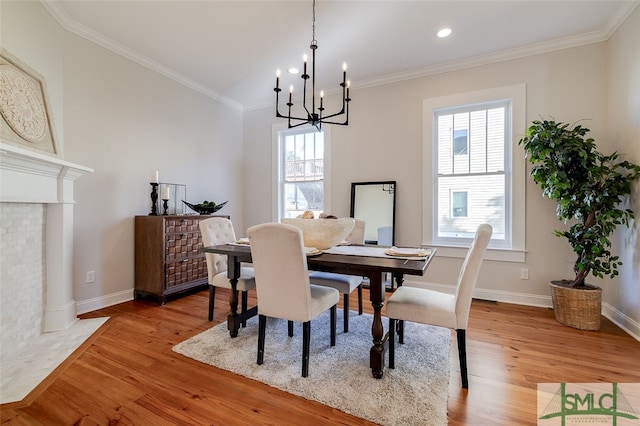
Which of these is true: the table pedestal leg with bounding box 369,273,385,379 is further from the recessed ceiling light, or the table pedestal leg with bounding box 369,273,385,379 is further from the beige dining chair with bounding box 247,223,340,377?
the recessed ceiling light

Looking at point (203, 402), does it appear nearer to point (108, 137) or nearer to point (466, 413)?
point (466, 413)

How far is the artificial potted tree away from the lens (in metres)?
2.45

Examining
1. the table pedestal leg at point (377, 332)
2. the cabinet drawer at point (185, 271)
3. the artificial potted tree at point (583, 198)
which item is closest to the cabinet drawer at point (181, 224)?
the cabinet drawer at point (185, 271)

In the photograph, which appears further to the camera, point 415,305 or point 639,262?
point 639,262

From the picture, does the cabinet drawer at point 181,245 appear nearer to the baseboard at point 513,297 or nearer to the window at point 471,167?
the window at point 471,167

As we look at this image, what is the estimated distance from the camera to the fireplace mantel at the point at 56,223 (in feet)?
7.18

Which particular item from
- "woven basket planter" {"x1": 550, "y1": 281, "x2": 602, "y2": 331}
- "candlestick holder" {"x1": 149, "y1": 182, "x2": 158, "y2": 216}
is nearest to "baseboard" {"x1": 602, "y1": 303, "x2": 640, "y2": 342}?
"woven basket planter" {"x1": 550, "y1": 281, "x2": 602, "y2": 331}

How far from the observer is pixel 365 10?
8.26ft

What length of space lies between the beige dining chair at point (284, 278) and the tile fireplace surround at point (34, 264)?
4.83 ft

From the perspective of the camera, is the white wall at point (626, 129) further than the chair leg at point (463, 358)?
Yes

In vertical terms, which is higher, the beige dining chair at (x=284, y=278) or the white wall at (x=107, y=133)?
the white wall at (x=107, y=133)

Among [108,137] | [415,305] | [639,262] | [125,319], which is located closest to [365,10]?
[415,305]

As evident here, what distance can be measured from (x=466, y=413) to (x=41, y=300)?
3.29 metres

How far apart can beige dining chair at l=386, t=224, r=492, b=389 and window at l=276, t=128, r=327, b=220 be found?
255 centimetres
